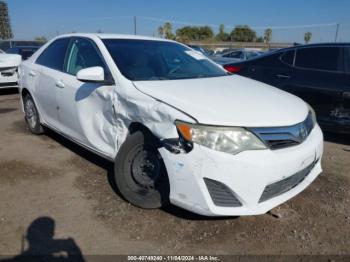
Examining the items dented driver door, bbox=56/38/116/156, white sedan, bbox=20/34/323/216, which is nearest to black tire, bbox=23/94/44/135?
white sedan, bbox=20/34/323/216

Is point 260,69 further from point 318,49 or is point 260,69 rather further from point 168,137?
point 168,137

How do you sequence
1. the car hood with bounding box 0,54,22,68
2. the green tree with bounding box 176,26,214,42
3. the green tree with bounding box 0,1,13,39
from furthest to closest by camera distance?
the green tree with bounding box 176,26,214,42 < the green tree with bounding box 0,1,13,39 < the car hood with bounding box 0,54,22,68

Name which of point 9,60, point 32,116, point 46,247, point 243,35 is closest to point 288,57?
point 32,116

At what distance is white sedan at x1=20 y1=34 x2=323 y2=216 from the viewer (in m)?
2.53

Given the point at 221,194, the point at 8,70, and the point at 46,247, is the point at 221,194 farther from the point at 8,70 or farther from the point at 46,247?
the point at 8,70

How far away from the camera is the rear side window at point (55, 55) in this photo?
14.1ft

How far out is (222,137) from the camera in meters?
2.52

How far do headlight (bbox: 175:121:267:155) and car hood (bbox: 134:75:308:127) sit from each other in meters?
0.05

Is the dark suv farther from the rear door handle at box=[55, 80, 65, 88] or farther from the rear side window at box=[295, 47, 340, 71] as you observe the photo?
the rear door handle at box=[55, 80, 65, 88]

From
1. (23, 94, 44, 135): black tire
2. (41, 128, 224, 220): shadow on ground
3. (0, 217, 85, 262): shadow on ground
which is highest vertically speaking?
(23, 94, 44, 135): black tire

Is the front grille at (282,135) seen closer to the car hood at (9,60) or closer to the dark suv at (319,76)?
the dark suv at (319,76)

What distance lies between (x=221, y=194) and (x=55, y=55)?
3042mm

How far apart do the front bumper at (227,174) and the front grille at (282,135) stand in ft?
0.19

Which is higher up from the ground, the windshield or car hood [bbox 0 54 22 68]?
the windshield
